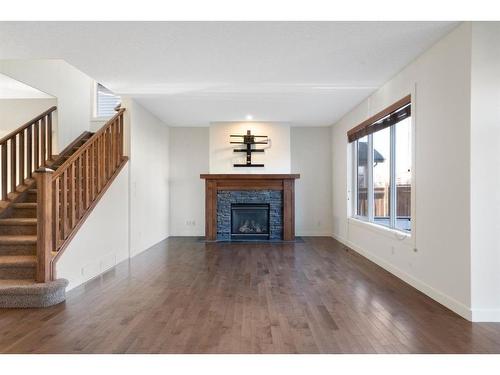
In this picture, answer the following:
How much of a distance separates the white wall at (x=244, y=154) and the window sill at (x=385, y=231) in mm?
2140

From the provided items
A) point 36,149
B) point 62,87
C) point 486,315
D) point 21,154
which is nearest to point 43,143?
point 36,149

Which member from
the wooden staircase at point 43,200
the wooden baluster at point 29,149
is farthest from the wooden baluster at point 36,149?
the wooden baluster at point 29,149

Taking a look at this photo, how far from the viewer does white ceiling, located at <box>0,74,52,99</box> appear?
482 cm

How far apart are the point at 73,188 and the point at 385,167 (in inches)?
169

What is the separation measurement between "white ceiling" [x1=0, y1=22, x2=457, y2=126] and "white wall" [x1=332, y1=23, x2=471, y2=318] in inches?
9.8

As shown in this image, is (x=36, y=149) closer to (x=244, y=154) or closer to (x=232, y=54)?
(x=232, y=54)

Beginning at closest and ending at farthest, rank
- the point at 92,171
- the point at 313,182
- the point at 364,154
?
the point at 92,171 → the point at 364,154 → the point at 313,182

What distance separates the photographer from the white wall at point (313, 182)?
834cm

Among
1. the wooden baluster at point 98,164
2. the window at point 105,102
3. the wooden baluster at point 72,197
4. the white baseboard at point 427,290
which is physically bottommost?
the white baseboard at point 427,290

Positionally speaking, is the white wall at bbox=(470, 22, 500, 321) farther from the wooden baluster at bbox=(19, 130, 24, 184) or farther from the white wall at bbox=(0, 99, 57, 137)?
the white wall at bbox=(0, 99, 57, 137)

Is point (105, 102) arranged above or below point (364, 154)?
above

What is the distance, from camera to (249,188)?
7660 mm

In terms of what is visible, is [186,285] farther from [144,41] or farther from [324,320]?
[144,41]

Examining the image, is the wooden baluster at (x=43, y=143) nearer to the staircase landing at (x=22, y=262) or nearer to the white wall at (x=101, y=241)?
the staircase landing at (x=22, y=262)
